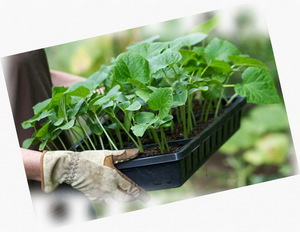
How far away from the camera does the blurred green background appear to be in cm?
256

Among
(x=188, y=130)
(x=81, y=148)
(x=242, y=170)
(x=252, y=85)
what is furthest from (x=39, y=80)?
(x=242, y=170)

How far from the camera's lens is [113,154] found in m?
0.98

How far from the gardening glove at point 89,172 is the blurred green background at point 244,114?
151 cm

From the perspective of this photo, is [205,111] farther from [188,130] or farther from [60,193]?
[60,193]

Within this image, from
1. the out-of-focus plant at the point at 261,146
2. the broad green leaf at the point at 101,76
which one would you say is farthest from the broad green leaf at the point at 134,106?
the out-of-focus plant at the point at 261,146

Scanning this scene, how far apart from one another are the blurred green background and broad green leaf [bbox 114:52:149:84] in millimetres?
1433

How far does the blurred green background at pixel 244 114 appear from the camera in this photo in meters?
2.56

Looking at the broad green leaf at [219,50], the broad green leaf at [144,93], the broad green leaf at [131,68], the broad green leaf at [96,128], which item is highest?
the broad green leaf at [131,68]

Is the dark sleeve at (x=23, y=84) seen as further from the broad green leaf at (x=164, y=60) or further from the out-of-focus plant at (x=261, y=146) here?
the out-of-focus plant at (x=261, y=146)

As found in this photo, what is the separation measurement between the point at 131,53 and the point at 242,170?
1834mm

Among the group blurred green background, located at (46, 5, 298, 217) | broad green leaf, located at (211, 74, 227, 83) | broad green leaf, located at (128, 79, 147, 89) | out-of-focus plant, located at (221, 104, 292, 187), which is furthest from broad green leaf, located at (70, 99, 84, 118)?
out-of-focus plant, located at (221, 104, 292, 187)

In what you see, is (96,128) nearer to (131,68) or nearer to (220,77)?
(131,68)

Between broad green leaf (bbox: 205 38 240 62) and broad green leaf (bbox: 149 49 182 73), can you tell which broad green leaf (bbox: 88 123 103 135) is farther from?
broad green leaf (bbox: 205 38 240 62)

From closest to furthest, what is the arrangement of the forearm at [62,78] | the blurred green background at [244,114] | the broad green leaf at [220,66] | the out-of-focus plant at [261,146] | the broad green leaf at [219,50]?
the broad green leaf at [220,66], the broad green leaf at [219,50], the forearm at [62,78], the blurred green background at [244,114], the out-of-focus plant at [261,146]
